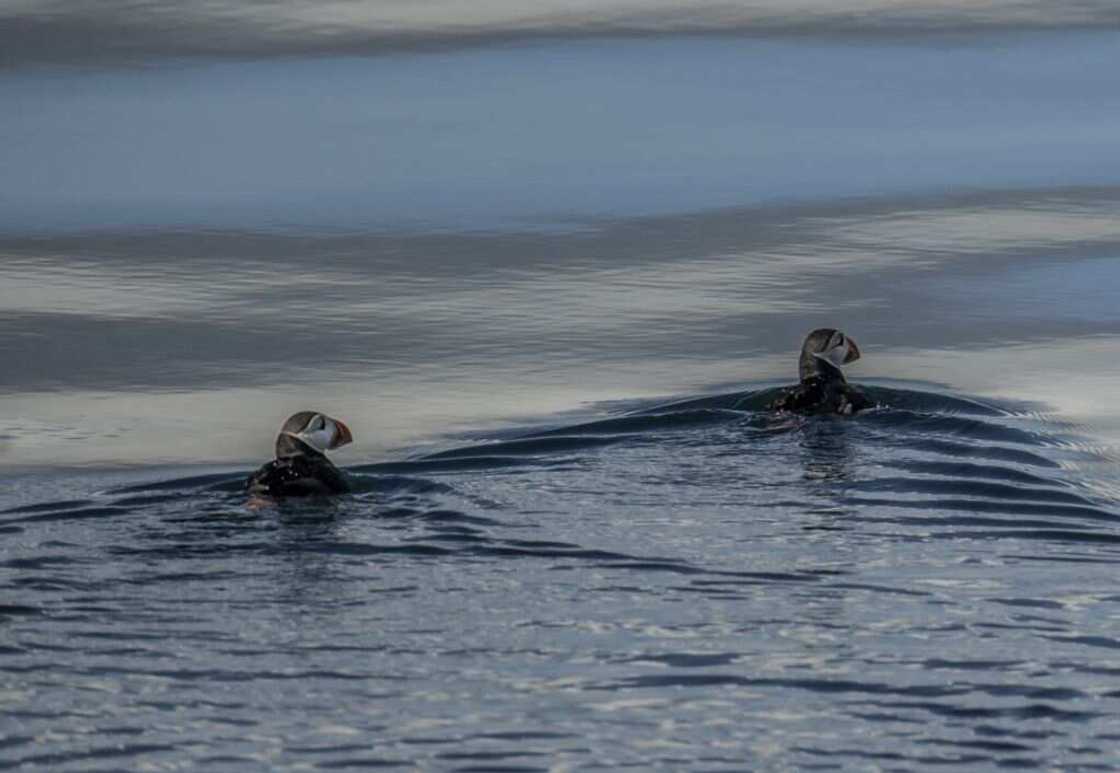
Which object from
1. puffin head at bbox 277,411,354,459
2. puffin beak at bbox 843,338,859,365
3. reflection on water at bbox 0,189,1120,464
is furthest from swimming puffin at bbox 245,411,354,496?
puffin beak at bbox 843,338,859,365

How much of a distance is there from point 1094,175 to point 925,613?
5572mm

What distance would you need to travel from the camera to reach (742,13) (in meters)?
14.1

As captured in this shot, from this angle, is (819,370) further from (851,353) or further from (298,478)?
(298,478)

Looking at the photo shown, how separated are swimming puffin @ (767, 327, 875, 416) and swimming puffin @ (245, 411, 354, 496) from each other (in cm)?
164

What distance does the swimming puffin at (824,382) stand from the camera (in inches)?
331

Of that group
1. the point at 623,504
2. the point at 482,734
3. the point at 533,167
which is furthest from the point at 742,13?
the point at 482,734

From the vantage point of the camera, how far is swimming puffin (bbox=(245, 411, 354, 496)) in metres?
7.29

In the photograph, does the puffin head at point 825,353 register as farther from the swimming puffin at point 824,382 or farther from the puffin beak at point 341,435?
the puffin beak at point 341,435

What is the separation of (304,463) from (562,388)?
1604 mm

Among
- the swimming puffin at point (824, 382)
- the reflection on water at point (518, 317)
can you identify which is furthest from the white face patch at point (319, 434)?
the swimming puffin at point (824, 382)

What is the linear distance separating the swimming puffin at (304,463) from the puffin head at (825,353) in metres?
1.72

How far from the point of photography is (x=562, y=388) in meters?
8.77

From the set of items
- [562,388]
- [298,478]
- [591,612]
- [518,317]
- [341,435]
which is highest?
[518,317]

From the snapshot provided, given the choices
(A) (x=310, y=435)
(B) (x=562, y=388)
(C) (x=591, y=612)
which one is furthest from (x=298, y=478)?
(B) (x=562, y=388)
